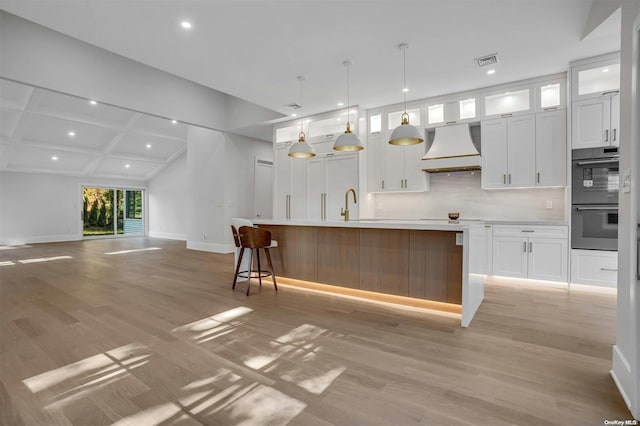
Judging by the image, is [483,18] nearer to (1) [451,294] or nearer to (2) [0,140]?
(1) [451,294]

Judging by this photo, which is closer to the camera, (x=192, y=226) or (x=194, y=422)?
(x=194, y=422)

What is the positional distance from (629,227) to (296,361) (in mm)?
2205

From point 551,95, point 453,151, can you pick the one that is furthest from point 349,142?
point 551,95

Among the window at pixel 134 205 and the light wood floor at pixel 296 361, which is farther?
the window at pixel 134 205

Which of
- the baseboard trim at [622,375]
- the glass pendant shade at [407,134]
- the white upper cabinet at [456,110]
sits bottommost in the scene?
the baseboard trim at [622,375]

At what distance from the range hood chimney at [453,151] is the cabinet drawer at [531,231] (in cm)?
105

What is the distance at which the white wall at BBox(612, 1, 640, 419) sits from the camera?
1.62 metres

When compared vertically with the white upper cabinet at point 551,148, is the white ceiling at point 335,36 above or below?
above

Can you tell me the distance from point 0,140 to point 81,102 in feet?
8.60

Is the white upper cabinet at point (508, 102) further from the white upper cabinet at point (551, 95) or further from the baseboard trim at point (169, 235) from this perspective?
the baseboard trim at point (169, 235)

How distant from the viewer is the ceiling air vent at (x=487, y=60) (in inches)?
155

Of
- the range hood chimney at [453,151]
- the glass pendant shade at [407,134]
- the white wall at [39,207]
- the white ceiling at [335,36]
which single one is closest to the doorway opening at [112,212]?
the white wall at [39,207]

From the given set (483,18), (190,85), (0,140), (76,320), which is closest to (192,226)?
(190,85)

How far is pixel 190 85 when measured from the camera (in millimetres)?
6680
